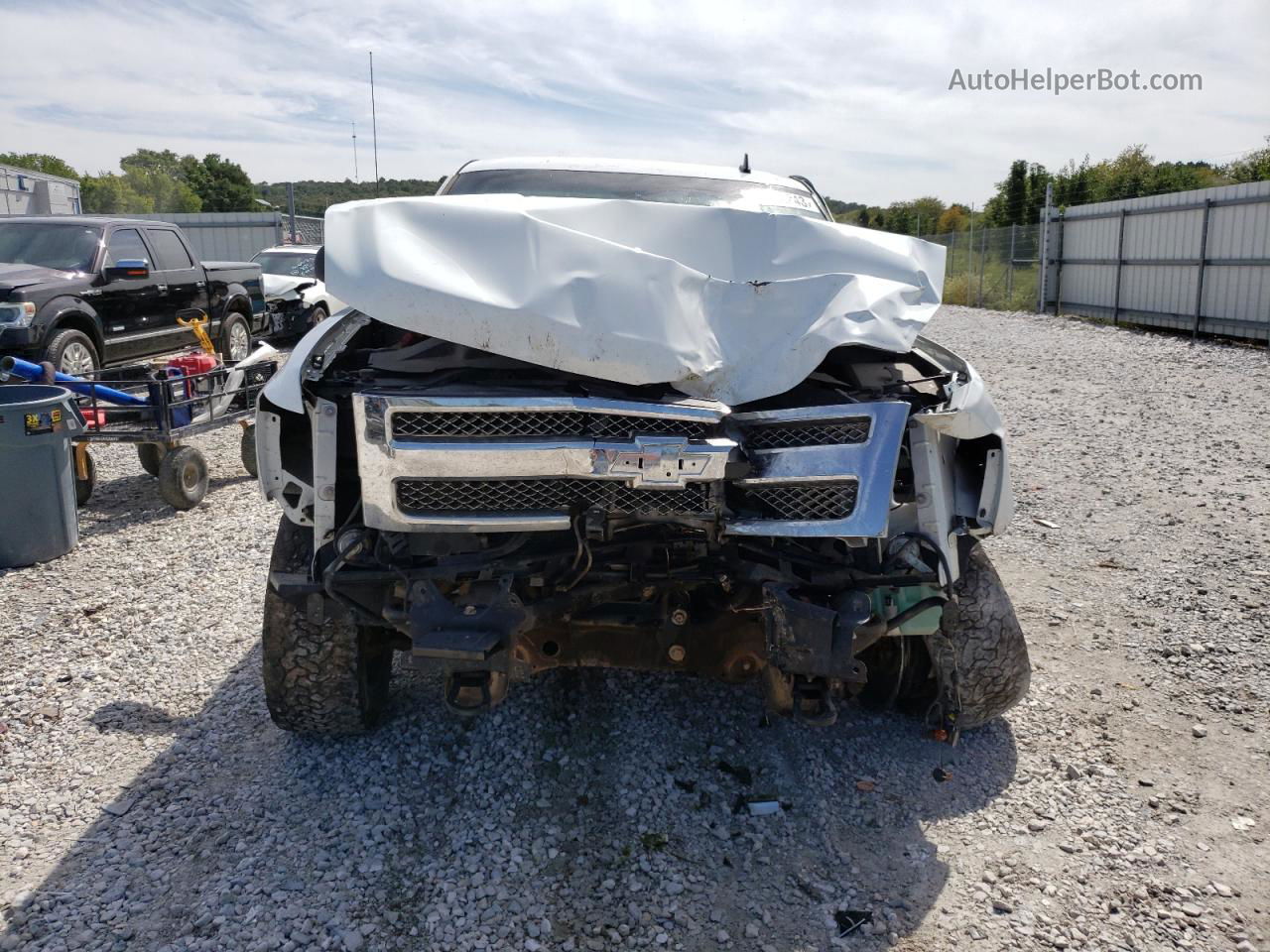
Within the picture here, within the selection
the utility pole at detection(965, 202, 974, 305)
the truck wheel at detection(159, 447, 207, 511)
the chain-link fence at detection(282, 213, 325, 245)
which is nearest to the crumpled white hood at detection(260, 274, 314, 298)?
the chain-link fence at detection(282, 213, 325, 245)

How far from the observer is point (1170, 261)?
16.7 metres

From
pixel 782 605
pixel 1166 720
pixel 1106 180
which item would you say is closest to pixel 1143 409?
pixel 1166 720

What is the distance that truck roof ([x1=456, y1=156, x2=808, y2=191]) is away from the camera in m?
4.54

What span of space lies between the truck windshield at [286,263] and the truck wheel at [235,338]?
366 centimetres

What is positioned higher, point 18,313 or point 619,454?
point 18,313

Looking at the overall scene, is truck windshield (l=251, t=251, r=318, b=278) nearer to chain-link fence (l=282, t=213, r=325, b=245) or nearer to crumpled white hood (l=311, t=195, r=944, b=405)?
chain-link fence (l=282, t=213, r=325, b=245)

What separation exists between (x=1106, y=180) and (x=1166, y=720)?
3304cm

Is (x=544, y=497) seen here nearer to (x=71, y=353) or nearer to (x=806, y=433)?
(x=806, y=433)

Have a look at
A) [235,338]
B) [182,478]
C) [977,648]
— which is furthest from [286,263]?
[977,648]

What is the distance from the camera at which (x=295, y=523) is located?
124 inches

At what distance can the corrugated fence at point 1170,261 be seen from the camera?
574 inches

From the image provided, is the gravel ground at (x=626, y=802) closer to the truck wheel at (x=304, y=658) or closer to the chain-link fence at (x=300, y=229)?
the truck wheel at (x=304, y=658)

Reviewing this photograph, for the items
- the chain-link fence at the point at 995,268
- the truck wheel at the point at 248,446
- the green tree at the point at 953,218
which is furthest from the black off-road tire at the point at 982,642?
the green tree at the point at 953,218

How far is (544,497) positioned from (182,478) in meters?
4.44
